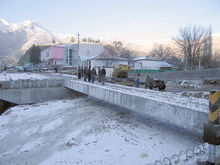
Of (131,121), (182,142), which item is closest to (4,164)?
(131,121)

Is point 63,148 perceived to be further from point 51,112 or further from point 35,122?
point 51,112

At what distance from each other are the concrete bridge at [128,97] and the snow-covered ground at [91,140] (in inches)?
33.1

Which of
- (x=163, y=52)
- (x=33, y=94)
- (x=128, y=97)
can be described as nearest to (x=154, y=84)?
(x=128, y=97)

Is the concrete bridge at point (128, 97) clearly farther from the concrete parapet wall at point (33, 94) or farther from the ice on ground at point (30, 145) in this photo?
the ice on ground at point (30, 145)

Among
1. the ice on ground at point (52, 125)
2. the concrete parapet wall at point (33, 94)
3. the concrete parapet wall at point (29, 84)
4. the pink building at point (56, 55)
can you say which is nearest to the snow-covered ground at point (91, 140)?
the ice on ground at point (52, 125)

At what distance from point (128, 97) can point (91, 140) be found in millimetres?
2934

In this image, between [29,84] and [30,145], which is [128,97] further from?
[29,84]

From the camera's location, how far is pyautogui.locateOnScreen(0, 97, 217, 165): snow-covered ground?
18.8ft

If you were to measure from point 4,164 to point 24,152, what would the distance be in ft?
2.54

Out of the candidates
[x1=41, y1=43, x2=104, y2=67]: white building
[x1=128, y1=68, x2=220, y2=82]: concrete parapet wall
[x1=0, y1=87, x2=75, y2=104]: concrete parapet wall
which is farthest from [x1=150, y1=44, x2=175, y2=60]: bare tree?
[x1=128, y1=68, x2=220, y2=82]: concrete parapet wall

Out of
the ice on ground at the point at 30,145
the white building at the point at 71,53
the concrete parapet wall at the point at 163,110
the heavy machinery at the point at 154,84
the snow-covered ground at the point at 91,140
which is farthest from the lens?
the white building at the point at 71,53

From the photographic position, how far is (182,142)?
6492mm

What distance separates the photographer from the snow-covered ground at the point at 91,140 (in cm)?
573

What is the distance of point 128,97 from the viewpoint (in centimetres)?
873
